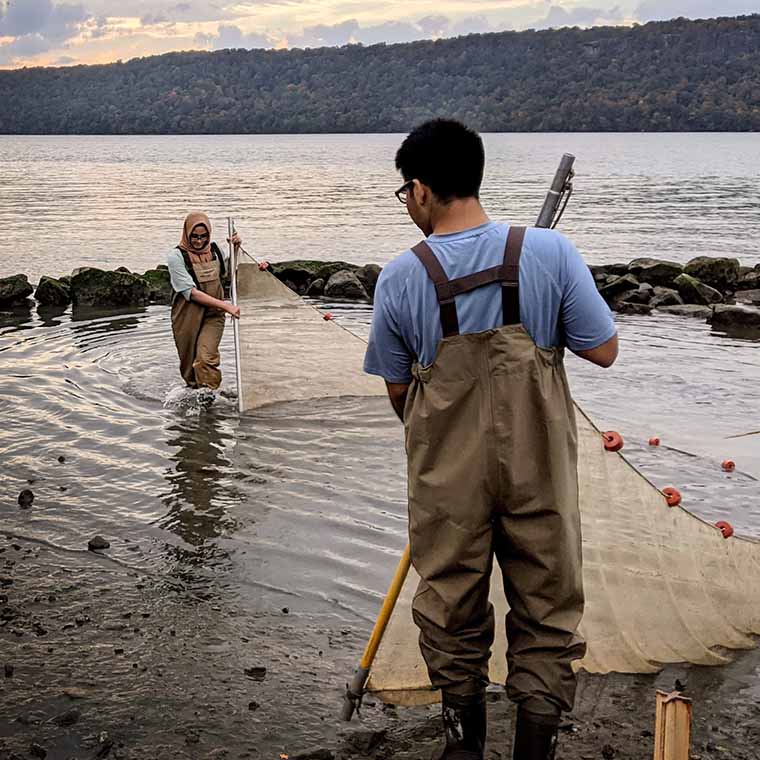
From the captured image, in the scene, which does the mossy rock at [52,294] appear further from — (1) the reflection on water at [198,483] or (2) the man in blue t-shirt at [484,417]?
(2) the man in blue t-shirt at [484,417]

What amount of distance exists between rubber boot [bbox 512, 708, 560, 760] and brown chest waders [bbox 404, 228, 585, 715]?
0.03 m

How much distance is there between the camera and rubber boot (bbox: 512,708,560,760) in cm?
353

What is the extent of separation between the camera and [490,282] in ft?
11.0

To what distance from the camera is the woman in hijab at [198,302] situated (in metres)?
9.98

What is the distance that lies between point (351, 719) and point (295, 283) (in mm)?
17188

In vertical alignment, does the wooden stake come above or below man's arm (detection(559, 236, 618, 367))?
below

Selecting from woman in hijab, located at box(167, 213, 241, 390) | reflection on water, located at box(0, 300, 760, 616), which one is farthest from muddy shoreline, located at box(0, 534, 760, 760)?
woman in hijab, located at box(167, 213, 241, 390)

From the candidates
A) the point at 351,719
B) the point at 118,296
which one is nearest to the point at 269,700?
the point at 351,719

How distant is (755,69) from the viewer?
14875 cm

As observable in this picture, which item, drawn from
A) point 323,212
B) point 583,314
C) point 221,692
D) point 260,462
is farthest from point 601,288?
point 323,212

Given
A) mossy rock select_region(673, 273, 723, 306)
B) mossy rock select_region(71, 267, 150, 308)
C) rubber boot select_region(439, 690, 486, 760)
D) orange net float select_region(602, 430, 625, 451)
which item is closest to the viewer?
rubber boot select_region(439, 690, 486, 760)

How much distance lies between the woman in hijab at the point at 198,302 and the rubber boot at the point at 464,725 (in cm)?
660

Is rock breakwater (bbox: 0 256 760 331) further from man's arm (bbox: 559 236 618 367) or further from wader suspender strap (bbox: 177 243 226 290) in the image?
man's arm (bbox: 559 236 618 367)

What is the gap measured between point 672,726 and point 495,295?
4.63 ft
